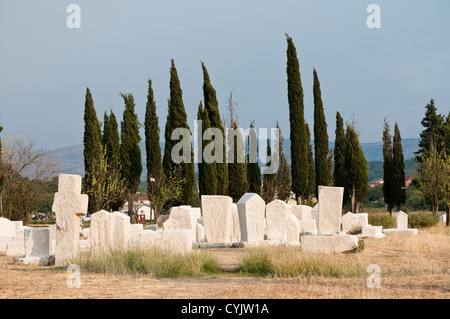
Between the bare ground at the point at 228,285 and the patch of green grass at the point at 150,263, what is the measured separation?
1.12 feet

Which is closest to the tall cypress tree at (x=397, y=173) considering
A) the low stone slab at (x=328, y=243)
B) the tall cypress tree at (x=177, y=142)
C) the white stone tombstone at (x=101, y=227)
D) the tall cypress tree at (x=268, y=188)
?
the tall cypress tree at (x=268, y=188)

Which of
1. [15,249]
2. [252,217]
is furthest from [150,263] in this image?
[252,217]

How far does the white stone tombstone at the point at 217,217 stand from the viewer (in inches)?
683

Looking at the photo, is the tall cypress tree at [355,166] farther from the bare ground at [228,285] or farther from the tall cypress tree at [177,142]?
the bare ground at [228,285]

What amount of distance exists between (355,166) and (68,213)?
2540 centimetres

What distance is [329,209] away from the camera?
1476 cm

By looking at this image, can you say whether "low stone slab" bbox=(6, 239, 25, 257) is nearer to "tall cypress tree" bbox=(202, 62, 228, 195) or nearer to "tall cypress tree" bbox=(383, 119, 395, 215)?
"tall cypress tree" bbox=(202, 62, 228, 195)

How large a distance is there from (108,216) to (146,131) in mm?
20873

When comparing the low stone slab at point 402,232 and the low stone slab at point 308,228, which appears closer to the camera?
the low stone slab at point 308,228

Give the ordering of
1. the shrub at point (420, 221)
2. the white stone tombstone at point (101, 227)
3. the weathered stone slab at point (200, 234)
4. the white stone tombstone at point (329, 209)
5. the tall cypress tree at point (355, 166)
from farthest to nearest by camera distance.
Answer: the tall cypress tree at point (355, 166) → the shrub at point (420, 221) → the weathered stone slab at point (200, 234) → the white stone tombstone at point (329, 209) → the white stone tombstone at point (101, 227)

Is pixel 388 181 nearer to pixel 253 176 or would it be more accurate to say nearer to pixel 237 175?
pixel 253 176

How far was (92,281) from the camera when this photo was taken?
8.90 meters
